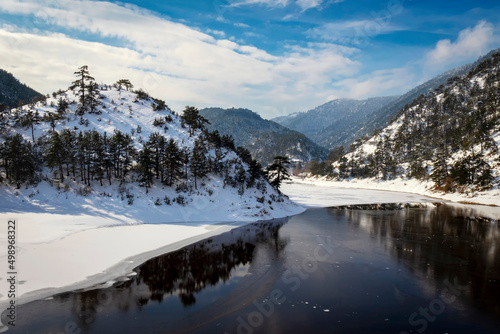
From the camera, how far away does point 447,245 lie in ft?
79.9

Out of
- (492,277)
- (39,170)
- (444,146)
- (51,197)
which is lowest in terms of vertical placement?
(492,277)

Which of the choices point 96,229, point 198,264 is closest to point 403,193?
point 198,264

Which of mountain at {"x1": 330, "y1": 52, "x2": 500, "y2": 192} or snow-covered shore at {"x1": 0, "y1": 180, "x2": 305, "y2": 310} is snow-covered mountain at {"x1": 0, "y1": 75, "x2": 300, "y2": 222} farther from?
mountain at {"x1": 330, "y1": 52, "x2": 500, "y2": 192}

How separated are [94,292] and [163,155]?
81.4 feet

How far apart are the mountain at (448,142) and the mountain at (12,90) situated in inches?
5630

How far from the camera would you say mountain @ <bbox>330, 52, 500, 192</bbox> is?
2559 inches

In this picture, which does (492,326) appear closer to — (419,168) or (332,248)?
(332,248)

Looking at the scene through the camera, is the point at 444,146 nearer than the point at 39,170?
No

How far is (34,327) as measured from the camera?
35.1ft

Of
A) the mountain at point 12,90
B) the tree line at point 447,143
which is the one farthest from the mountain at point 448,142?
the mountain at point 12,90

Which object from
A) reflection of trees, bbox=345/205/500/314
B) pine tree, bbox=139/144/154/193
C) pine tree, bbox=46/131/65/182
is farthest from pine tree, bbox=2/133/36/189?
reflection of trees, bbox=345/205/500/314

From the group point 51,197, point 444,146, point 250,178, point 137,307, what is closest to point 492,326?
point 137,307

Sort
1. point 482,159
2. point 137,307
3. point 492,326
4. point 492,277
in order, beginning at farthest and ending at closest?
point 482,159
point 492,277
point 137,307
point 492,326

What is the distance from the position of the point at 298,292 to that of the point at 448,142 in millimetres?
112200
